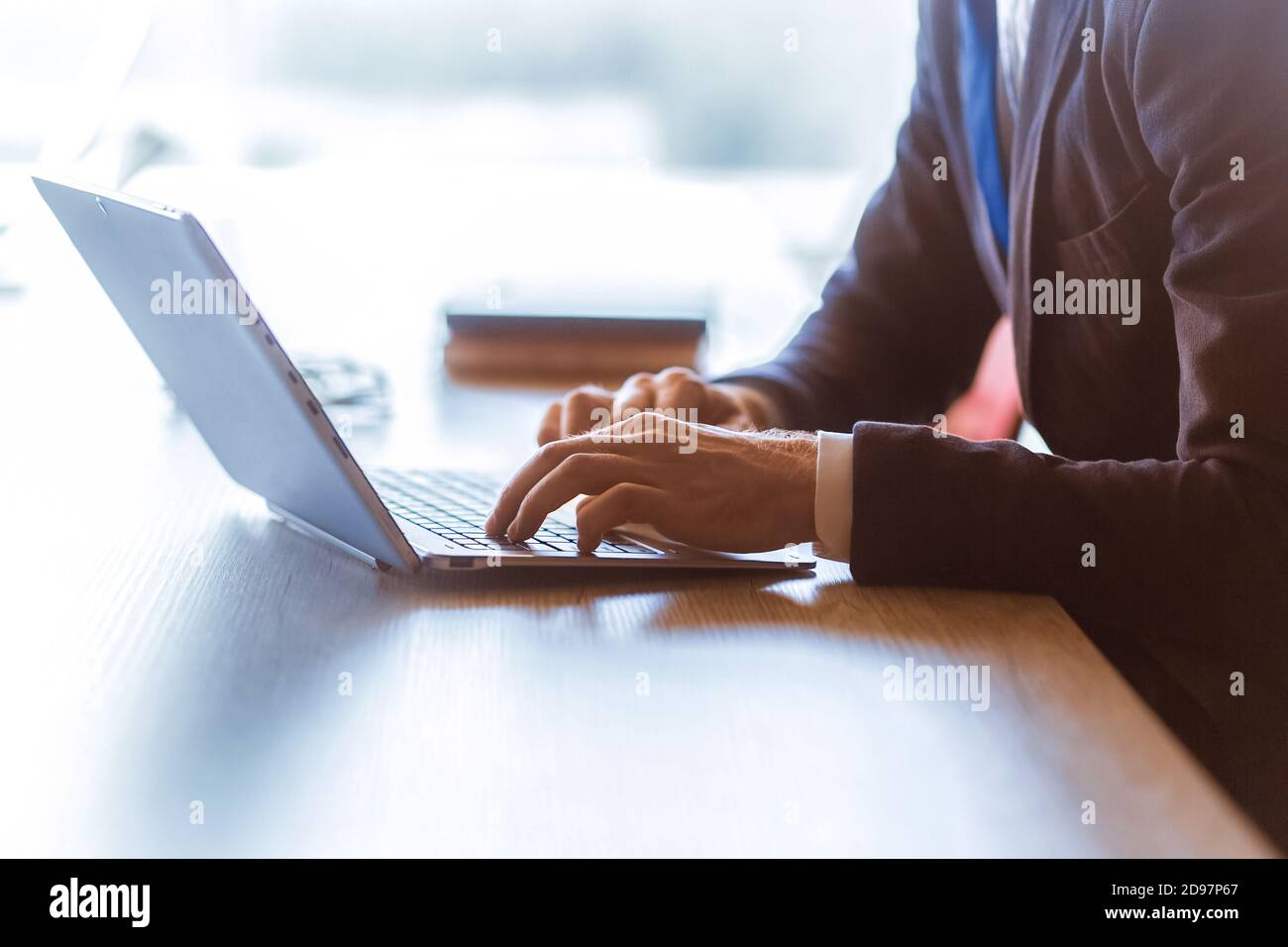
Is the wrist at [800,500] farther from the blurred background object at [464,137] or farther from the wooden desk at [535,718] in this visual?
the blurred background object at [464,137]

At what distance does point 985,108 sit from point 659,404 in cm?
43

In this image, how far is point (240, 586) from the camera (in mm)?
710

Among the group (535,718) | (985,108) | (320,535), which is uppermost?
(985,108)

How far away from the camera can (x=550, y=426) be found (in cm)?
→ 97

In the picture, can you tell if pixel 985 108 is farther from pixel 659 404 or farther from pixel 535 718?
pixel 535 718

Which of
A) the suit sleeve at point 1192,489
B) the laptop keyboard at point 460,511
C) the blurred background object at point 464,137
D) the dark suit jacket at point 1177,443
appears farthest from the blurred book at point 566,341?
the suit sleeve at point 1192,489

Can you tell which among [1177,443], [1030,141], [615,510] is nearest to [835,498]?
[615,510]

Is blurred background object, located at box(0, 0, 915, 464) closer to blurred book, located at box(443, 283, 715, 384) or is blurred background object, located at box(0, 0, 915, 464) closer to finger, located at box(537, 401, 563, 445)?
blurred book, located at box(443, 283, 715, 384)

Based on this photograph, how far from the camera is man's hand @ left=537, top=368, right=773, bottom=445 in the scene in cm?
95

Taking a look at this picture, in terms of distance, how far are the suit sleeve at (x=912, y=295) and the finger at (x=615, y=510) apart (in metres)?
0.48

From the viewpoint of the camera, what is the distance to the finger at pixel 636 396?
0.95m

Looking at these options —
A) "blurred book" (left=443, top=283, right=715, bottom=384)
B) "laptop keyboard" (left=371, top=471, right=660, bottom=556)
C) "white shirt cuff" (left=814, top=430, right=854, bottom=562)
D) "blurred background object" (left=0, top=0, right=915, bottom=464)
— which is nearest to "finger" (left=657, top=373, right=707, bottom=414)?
"laptop keyboard" (left=371, top=471, right=660, bottom=556)

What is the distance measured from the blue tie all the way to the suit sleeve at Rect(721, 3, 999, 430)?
66 mm

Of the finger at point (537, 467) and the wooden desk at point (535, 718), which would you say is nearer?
the wooden desk at point (535, 718)
